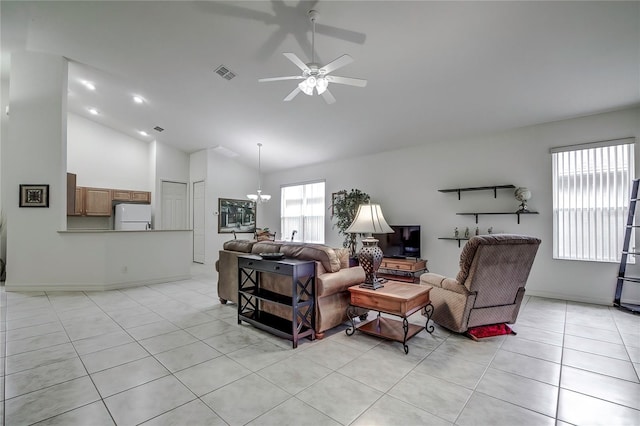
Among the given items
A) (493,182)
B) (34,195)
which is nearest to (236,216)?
(34,195)

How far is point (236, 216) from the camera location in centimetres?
851

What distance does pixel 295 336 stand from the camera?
9.02ft

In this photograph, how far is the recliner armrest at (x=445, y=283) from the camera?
289cm

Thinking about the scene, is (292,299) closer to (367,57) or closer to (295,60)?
(295,60)

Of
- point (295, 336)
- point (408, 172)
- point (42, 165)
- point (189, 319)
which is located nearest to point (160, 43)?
point (42, 165)

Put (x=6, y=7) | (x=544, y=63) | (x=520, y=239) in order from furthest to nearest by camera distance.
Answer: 1. (x=6, y=7)
2. (x=544, y=63)
3. (x=520, y=239)

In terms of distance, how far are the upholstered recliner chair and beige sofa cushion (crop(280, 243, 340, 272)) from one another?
1237 millimetres

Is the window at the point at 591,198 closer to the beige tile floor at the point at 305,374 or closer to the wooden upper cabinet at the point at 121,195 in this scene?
the beige tile floor at the point at 305,374

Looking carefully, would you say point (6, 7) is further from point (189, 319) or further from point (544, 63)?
point (544, 63)

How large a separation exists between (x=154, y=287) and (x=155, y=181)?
3860mm

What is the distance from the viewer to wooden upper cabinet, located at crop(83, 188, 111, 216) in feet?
23.2

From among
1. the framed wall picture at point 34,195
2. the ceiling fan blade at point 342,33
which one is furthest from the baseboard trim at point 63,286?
the ceiling fan blade at point 342,33

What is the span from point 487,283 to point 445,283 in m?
0.40

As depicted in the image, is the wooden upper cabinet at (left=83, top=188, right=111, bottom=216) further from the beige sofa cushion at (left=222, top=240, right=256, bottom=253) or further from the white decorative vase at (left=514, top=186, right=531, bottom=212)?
the white decorative vase at (left=514, top=186, right=531, bottom=212)
